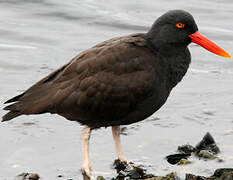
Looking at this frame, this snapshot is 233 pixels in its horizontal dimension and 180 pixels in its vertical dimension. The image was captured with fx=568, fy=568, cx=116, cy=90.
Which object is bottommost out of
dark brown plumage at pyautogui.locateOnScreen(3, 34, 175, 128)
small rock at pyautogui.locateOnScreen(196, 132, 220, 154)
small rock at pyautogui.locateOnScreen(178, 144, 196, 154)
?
small rock at pyautogui.locateOnScreen(178, 144, 196, 154)

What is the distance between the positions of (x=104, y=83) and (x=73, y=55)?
490 cm

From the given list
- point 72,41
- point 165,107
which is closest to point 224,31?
point 72,41

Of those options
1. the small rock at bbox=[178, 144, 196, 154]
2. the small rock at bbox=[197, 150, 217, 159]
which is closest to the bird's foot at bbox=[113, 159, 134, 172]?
the small rock at bbox=[178, 144, 196, 154]

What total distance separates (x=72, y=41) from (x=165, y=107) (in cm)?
373

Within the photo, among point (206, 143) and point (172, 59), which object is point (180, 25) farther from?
point (206, 143)

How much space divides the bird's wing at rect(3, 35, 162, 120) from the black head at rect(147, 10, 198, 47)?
0.65 ft

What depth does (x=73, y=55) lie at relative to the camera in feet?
38.5

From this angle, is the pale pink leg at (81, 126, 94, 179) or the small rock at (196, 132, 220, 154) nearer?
the pale pink leg at (81, 126, 94, 179)

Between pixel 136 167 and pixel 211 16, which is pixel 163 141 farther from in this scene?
pixel 211 16

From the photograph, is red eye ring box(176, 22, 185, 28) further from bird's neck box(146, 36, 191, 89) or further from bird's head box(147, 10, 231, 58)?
bird's neck box(146, 36, 191, 89)

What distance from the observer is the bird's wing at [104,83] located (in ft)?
22.6

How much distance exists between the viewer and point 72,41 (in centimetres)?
1253

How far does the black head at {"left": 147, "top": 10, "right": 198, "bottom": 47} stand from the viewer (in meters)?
7.17

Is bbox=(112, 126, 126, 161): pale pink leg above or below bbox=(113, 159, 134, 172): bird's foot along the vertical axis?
above
